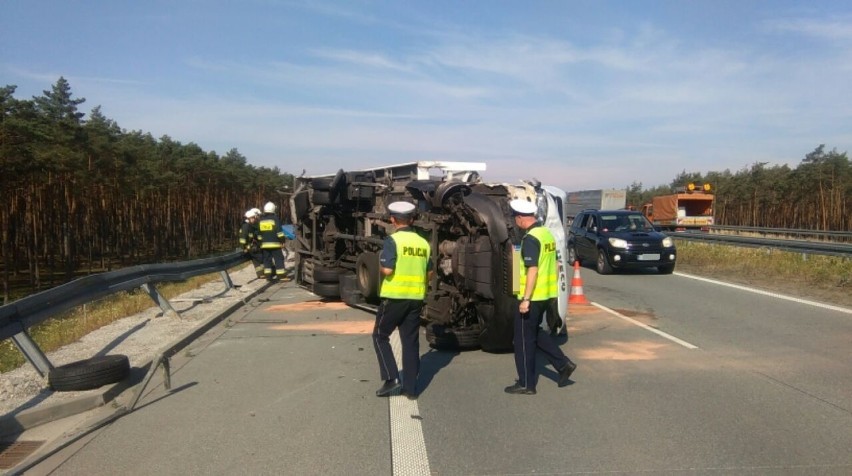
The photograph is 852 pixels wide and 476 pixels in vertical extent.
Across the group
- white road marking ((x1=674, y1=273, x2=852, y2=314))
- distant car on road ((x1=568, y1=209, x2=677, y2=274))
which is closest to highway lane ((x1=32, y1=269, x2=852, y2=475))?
white road marking ((x1=674, y1=273, x2=852, y2=314))

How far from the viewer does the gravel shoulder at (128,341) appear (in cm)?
602

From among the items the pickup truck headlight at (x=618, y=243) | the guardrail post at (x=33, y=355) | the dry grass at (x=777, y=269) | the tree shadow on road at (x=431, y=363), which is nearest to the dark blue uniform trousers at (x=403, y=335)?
the tree shadow on road at (x=431, y=363)

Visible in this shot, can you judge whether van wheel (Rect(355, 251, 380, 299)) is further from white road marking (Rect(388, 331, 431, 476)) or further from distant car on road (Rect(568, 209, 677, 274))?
distant car on road (Rect(568, 209, 677, 274))

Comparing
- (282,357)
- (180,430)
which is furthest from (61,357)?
(180,430)

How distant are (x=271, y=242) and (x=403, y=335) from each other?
10.0 meters

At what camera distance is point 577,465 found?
14.5ft

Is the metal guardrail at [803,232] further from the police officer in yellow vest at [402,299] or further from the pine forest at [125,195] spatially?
the police officer in yellow vest at [402,299]

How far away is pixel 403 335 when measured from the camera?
6.21 metres

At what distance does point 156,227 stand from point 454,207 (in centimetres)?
3087

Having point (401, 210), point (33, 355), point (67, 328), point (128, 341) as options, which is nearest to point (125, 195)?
point (67, 328)

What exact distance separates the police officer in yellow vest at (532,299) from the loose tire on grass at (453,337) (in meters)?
1.64

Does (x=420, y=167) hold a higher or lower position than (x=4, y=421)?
higher

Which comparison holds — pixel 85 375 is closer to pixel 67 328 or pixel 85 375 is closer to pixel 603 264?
pixel 67 328

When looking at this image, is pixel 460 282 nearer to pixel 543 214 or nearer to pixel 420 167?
pixel 543 214
